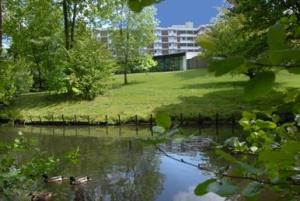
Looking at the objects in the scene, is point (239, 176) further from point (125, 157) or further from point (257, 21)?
point (257, 21)

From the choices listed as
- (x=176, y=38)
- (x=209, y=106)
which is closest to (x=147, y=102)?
(x=209, y=106)

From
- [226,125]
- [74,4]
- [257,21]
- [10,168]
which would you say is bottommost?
[226,125]

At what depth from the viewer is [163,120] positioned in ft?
3.87

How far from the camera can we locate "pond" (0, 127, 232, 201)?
12336mm

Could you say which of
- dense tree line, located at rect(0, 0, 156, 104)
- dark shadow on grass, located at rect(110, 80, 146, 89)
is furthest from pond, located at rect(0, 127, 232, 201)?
dark shadow on grass, located at rect(110, 80, 146, 89)

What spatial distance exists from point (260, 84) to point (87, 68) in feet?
110

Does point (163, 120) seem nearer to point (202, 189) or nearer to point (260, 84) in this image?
point (202, 189)

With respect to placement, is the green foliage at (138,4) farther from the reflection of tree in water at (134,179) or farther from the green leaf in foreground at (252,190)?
the reflection of tree in water at (134,179)

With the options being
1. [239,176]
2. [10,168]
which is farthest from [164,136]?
[10,168]

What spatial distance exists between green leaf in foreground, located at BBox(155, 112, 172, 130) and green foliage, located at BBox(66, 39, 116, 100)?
33041 mm

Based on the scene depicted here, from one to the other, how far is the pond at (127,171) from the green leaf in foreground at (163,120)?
6.55 metres

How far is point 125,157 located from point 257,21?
9.44 meters

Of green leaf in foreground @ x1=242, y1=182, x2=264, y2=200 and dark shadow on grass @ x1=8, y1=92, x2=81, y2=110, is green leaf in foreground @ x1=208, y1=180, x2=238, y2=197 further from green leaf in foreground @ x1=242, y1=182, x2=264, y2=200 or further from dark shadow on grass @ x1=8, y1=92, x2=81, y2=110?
dark shadow on grass @ x1=8, y1=92, x2=81, y2=110

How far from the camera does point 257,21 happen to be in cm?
2286
